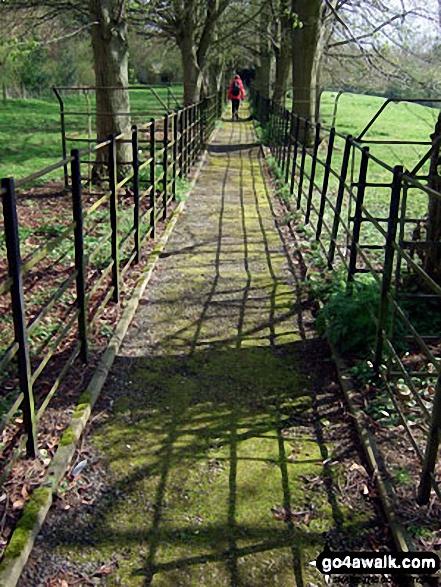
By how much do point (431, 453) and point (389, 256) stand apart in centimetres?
169

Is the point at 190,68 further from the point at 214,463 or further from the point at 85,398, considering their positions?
the point at 214,463

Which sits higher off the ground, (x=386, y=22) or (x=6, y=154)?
(x=386, y=22)

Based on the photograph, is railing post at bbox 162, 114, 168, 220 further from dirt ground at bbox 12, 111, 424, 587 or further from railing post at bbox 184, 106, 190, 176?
railing post at bbox 184, 106, 190, 176

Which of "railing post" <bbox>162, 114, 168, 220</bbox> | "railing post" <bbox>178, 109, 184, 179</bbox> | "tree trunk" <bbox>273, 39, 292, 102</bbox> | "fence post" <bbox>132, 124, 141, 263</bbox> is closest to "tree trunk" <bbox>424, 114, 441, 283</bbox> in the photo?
"fence post" <bbox>132, 124, 141, 263</bbox>

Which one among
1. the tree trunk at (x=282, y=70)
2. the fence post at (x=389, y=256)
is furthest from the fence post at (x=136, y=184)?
the tree trunk at (x=282, y=70)

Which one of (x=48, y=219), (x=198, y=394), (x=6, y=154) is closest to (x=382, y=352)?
(x=198, y=394)

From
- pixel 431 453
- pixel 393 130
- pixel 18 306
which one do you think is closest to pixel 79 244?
pixel 18 306

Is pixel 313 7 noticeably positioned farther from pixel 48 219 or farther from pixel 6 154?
pixel 48 219

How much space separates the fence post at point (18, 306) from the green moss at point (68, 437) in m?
0.19

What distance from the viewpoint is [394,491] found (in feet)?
11.8

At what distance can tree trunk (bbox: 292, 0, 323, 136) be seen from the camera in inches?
688

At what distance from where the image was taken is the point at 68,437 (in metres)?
4.04

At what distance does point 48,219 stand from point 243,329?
4.75 metres

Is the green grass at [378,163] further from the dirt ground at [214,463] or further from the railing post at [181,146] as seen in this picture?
the railing post at [181,146]
